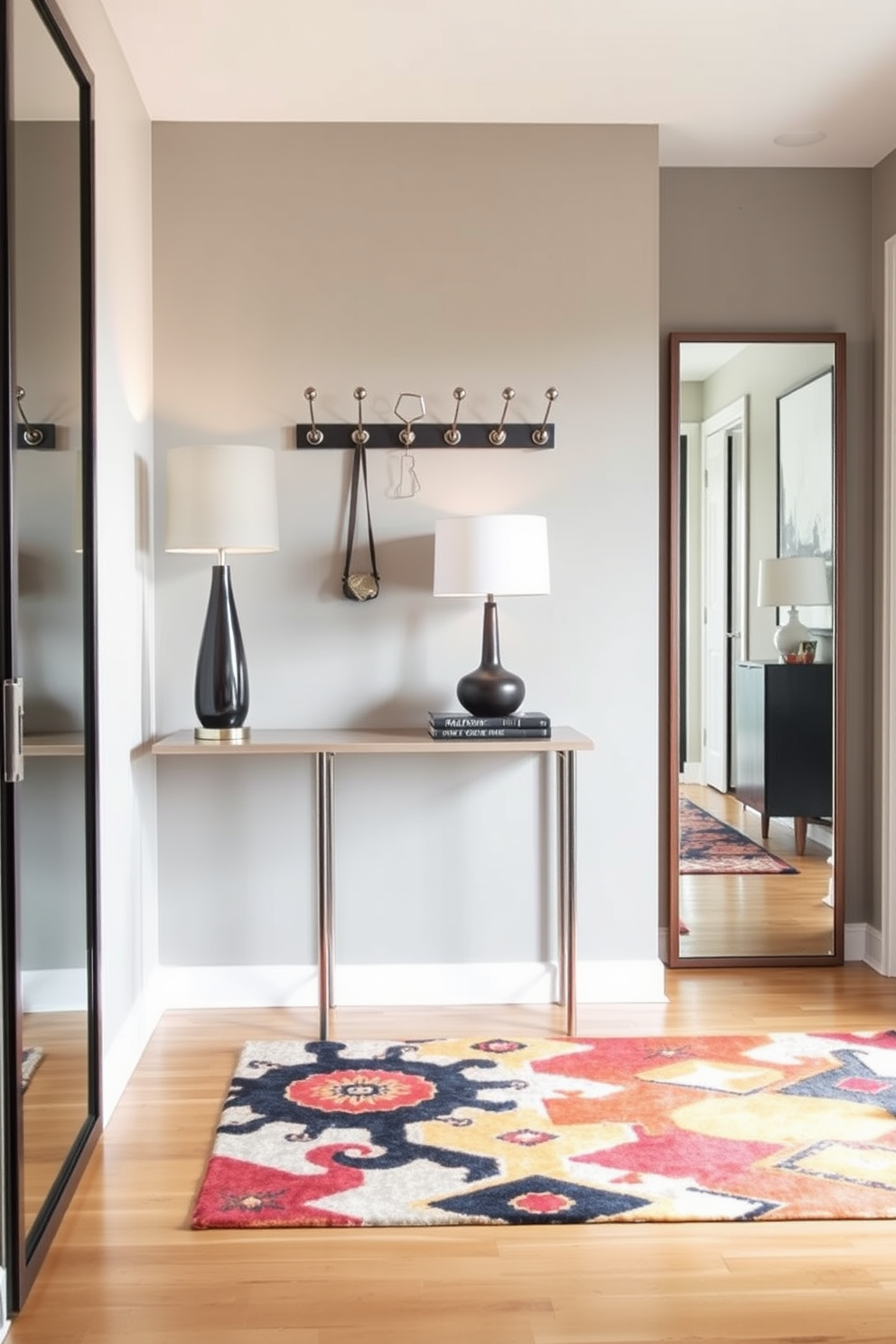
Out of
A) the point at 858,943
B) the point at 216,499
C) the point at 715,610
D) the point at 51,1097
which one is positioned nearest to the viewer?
the point at 51,1097

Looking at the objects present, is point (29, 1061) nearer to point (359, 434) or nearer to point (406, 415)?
point (359, 434)

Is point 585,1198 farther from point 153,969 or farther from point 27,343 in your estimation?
point 27,343

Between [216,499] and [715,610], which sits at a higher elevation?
[216,499]

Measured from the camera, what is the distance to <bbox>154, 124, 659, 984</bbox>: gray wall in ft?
12.2

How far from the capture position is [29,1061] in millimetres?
2242

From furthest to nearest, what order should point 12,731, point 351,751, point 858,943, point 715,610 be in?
point 858,943
point 715,610
point 351,751
point 12,731

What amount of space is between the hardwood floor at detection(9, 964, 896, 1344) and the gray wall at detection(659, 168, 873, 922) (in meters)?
2.35

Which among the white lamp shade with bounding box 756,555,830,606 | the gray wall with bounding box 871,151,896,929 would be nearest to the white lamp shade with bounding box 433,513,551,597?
the white lamp shade with bounding box 756,555,830,606

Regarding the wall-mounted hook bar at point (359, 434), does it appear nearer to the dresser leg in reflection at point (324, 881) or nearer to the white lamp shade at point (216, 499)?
the white lamp shade at point (216, 499)

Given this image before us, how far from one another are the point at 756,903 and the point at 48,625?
255cm

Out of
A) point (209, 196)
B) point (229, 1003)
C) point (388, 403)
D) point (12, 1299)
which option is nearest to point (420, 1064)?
point (229, 1003)

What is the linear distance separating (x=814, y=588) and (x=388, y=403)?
1479 millimetres

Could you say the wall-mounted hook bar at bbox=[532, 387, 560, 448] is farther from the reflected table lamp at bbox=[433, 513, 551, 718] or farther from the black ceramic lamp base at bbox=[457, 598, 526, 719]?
the black ceramic lamp base at bbox=[457, 598, 526, 719]

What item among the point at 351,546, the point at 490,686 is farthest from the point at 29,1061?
the point at 351,546
